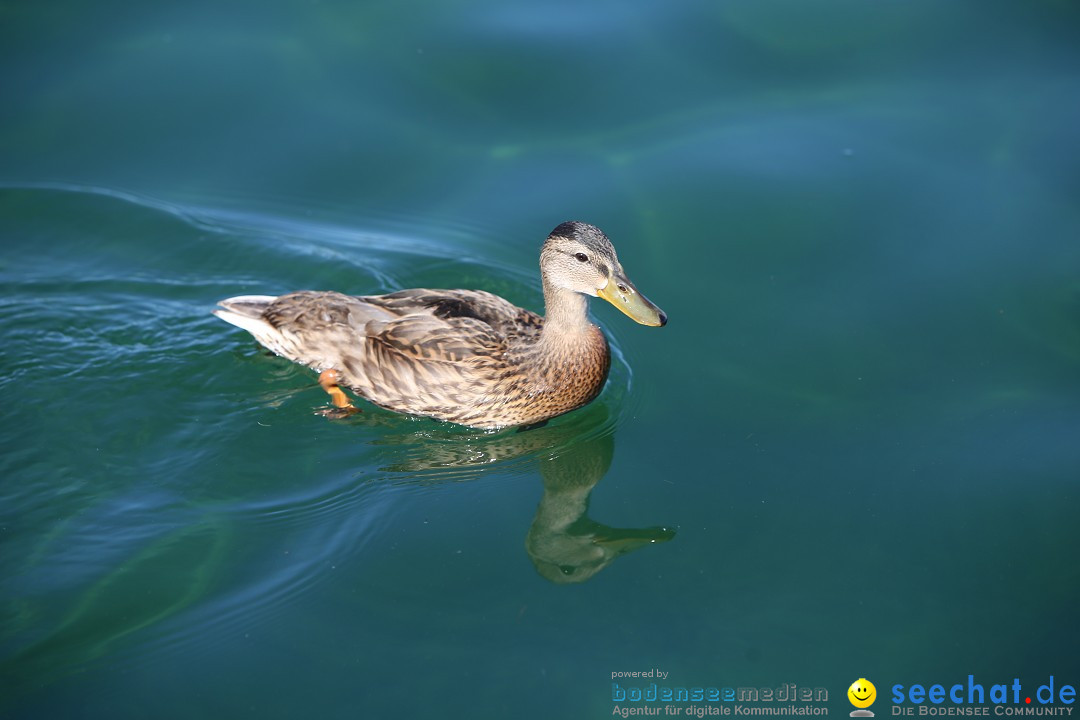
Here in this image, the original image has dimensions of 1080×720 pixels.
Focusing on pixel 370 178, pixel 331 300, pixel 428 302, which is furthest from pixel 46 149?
pixel 428 302

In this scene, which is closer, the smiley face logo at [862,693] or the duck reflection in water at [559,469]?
the smiley face logo at [862,693]

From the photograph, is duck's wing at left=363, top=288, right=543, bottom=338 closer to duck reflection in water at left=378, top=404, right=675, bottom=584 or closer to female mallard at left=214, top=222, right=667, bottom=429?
female mallard at left=214, top=222, right=667, bottom=429

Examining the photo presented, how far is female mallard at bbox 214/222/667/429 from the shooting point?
760 cm

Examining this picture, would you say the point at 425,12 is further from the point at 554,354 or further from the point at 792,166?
the point at 554,354

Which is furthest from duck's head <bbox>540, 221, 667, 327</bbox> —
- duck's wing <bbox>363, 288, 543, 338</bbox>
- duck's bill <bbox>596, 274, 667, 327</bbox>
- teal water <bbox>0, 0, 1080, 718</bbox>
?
teal water <bbox>0, 0, 1080, 718</bbox>

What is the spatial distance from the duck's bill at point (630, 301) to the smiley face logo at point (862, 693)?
2.72m

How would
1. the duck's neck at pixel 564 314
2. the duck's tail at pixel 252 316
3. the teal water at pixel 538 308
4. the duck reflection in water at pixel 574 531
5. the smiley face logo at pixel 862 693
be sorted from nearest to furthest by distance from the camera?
the smiley face logo at pixel 862 693, the teal water at pixel 538 308, the duck reflection in water at pixel 574 531, the duck's neck at pixel 564 314, the duck's tail at pixel 252 316

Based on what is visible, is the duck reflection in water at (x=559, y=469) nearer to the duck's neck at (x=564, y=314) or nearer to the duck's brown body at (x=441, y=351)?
the duck's brown body at (x=441, y=351)

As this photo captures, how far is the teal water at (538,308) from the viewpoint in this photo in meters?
5.90

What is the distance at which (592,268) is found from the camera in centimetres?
720

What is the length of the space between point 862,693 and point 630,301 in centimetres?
300

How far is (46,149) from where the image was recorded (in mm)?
9852

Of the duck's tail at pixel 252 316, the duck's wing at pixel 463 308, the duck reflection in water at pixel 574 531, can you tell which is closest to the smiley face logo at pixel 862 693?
the duck reflection in water at pixel 574 531

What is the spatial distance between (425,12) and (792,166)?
4.41 m
